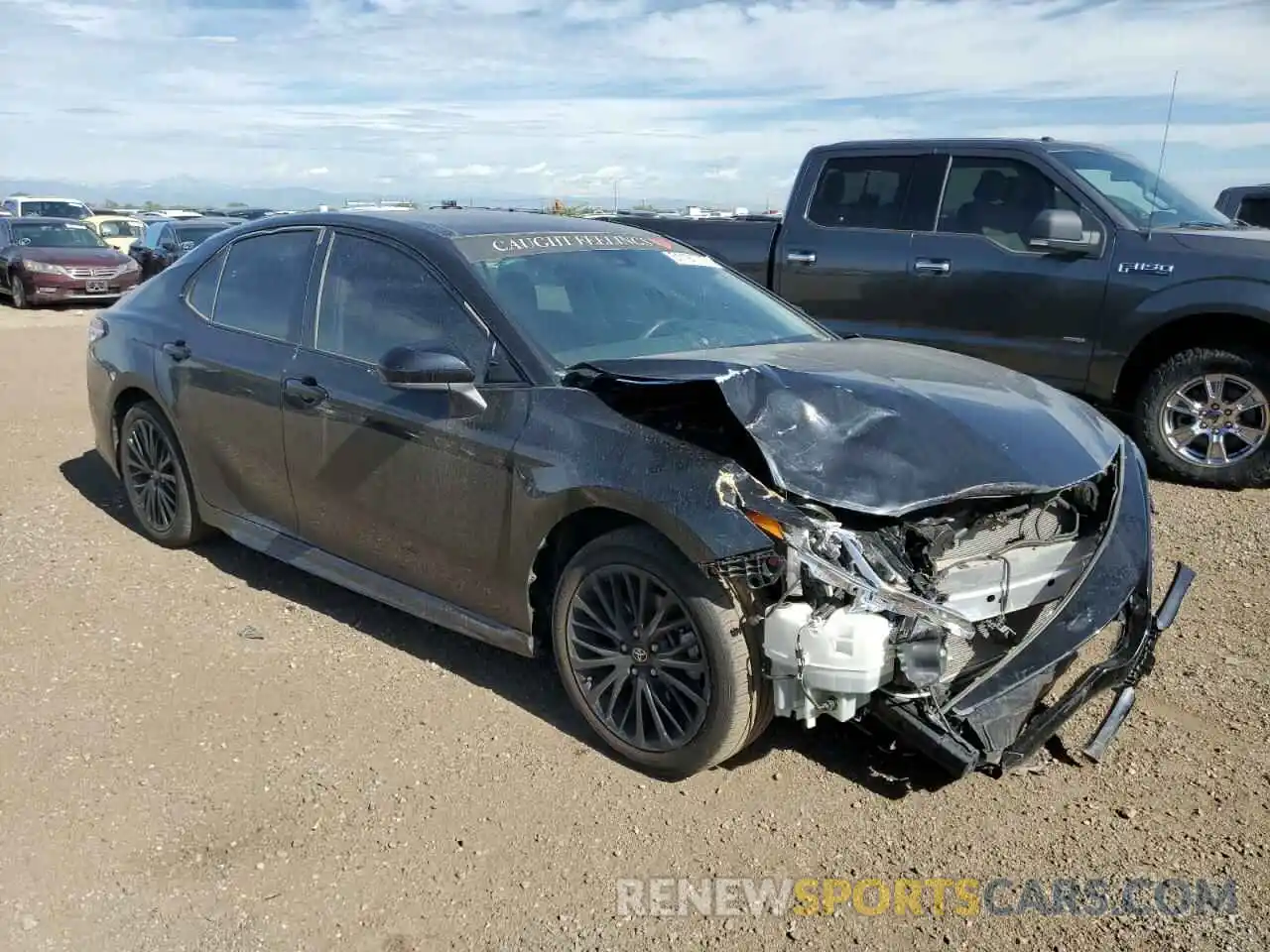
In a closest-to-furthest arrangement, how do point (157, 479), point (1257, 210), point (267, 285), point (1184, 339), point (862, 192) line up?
point (267, 285), point (157, 479), point (1184, 339), point (862, 192), point (1257, 210)

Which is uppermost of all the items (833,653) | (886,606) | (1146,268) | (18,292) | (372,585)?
(1146,268)

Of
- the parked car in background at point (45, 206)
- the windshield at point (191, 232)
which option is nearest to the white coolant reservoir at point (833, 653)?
the windshield at point (191, 232)

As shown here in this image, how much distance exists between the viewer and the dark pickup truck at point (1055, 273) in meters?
6.53

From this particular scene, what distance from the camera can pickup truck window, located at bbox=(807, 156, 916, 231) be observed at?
25.3 ft

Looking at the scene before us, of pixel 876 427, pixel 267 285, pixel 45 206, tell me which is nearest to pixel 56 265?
pixel 45 206

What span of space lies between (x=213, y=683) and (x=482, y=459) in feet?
4.75

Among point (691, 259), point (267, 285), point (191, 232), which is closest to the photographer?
point (267, 285)

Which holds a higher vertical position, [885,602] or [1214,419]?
[885,602]

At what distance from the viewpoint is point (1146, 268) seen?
666 cm

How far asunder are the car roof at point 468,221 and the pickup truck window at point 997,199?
11.0 ft

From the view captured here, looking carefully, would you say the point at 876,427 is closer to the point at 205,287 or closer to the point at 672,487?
the point at 672,487

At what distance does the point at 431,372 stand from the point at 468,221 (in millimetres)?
1148

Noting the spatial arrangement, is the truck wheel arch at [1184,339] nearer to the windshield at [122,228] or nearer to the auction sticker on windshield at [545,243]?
the auction sticker on windshield at [545,243]

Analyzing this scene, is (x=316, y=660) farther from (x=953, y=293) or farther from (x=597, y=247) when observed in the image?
(x=953, y=293)
